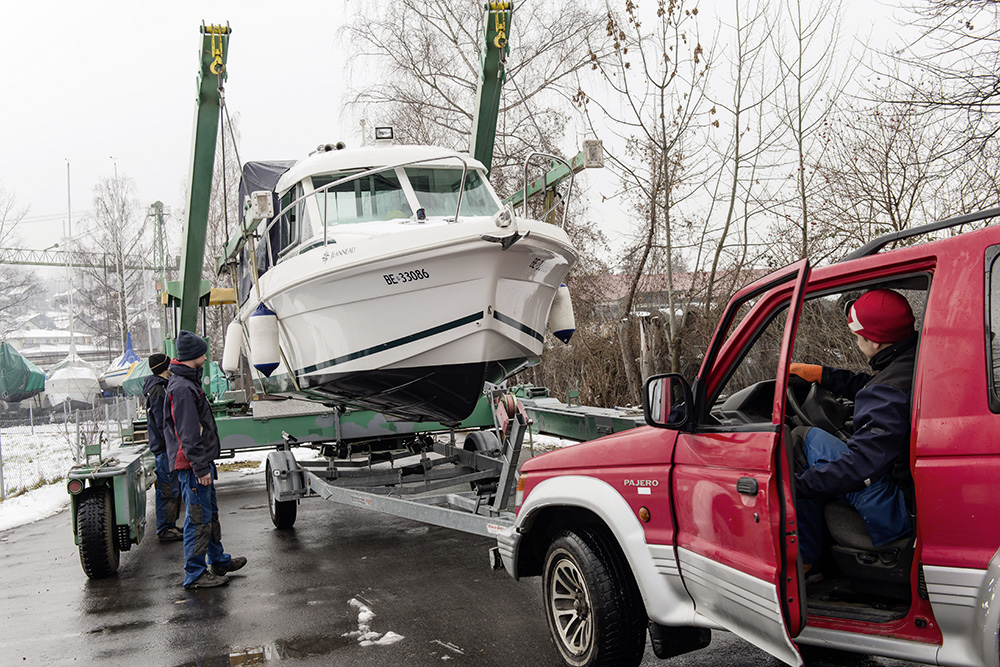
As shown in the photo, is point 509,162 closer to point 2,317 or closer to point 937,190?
point 937,190

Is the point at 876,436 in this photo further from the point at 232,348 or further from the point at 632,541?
the point at 232,348

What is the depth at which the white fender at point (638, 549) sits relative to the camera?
346 cm

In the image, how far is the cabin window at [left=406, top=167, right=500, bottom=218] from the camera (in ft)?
24.0

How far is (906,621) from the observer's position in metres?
2.75

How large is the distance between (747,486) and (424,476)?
15.8ft

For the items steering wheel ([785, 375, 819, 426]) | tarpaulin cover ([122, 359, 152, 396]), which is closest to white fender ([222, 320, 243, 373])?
steering wheel ([785, 375, 819, 426])

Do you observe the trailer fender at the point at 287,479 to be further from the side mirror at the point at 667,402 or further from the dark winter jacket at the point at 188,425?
the side mirror at the point at 667,402

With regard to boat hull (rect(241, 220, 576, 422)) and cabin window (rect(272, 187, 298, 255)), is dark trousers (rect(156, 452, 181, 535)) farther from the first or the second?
cabin window (rect(272, 187, 298, 255))

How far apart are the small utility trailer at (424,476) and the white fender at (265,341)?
3.09ft

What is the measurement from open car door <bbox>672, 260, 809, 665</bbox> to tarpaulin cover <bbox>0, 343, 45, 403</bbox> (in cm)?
3451

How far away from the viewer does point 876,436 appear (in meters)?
2.81

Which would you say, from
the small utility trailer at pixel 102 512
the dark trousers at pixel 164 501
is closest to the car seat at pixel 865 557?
the small utility trailer at pixel 102 512

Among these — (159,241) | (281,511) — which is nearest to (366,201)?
(281,511)

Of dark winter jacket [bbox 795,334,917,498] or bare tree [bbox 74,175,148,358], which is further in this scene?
bare tree [bbox 74,175,148,358]
